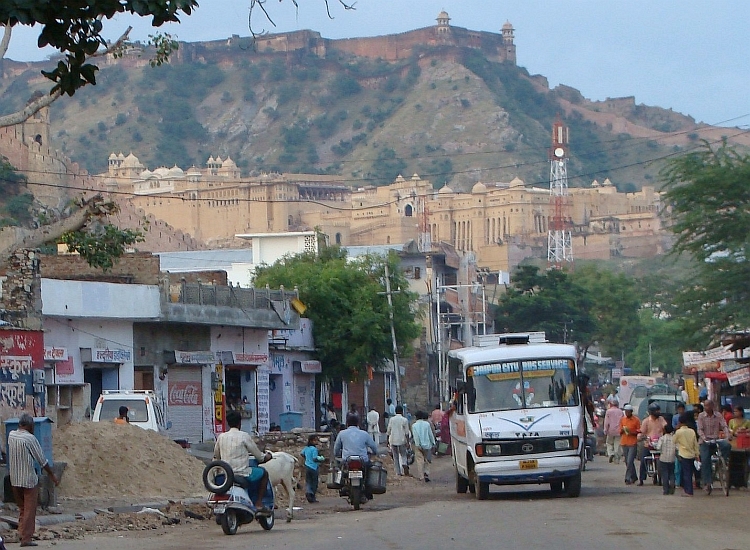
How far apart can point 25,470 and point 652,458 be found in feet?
35.6

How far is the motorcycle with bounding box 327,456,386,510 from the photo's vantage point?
17.1m

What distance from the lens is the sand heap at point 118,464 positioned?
18.3 metres

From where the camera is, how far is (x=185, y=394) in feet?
105

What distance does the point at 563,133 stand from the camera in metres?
180

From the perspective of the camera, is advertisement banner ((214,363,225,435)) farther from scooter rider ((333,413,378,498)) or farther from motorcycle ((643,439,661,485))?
scooter rider ((333,413,378,498))

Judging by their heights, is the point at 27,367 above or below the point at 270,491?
above

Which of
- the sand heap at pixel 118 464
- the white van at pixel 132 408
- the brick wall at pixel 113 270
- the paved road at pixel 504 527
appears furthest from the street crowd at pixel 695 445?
the brick wall at pixel 113 270

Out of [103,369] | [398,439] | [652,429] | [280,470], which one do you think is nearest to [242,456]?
[280,470]

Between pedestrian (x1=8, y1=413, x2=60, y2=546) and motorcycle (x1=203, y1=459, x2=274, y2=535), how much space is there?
1575 mm

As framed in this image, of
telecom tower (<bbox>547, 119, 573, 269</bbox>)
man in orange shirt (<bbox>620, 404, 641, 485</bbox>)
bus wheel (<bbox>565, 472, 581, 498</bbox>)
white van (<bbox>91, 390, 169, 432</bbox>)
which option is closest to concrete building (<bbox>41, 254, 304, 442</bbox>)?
white van (<bbox>91, 390, 169, 432</bbox>)

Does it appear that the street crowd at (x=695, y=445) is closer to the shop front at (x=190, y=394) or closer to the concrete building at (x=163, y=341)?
the concrete building at (x=163, y=341)

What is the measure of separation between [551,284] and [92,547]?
60.1 meters

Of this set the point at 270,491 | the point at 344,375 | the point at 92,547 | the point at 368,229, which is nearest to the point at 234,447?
the point at 270,491

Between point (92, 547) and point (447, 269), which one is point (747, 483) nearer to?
point (92, 547)
